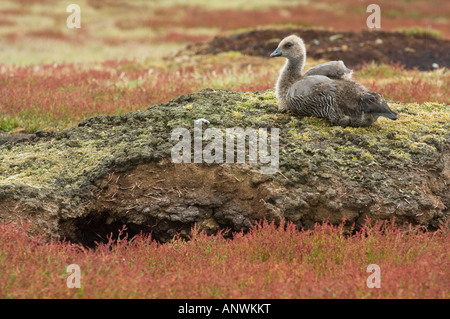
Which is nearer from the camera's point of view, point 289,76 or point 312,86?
point 312,86

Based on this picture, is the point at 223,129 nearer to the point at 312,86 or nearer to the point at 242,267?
the point at 312,86

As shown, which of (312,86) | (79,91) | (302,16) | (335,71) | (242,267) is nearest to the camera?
(242,267)

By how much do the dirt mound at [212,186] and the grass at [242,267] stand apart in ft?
1.45

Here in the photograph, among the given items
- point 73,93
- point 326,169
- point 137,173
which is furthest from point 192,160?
point 73,93

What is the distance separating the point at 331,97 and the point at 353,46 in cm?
1295

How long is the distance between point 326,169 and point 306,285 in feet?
7.36

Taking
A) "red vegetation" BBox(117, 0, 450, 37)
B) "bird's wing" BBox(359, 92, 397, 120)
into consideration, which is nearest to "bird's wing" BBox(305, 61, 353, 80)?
"bird's wing" BBox(359, 92, 397, 120)

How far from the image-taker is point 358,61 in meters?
18.0

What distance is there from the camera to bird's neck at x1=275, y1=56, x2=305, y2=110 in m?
7.57

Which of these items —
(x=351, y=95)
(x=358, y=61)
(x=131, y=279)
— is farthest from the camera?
(x=358, y=61)

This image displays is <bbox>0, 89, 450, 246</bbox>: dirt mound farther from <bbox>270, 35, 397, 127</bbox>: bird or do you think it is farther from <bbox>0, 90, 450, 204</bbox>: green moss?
<bbox>270, 35, 397, 127</bbox>: bird

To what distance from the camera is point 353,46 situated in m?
19.3

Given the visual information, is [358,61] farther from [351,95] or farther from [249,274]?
[249,274]

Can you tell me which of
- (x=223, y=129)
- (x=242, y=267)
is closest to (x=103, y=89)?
(x=223, y=129)
